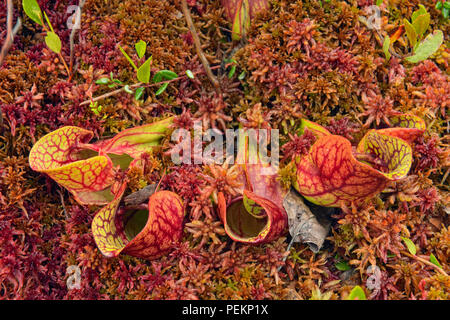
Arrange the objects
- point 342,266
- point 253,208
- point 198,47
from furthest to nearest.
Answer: point 198,47, point 342,266, point 253,208

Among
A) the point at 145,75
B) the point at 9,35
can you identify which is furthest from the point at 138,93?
the point at 9,35

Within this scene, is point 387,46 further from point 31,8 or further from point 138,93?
point 31,8

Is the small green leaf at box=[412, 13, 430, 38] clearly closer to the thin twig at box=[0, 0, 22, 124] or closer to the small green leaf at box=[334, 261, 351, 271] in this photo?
the small green leaf at box=[334, 261, 351, 271]

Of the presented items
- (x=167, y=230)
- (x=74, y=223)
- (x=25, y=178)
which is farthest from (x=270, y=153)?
(x=25, y=178)

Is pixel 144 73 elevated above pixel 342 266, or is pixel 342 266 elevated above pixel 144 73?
pixel 144 73

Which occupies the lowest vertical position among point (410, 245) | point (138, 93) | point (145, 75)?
point (410, 245)

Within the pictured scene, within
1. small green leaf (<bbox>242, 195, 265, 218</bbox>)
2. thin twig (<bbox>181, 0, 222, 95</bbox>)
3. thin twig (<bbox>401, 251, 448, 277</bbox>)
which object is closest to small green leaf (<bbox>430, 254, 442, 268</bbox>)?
thin twig (<bbox>401, 251, 448, 277</bbox>)

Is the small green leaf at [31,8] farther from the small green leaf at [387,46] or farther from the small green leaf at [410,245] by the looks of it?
the small green leaf at [410,245]
